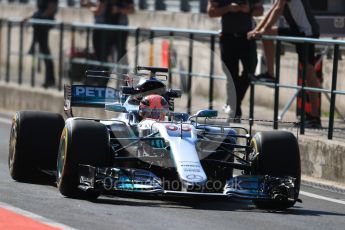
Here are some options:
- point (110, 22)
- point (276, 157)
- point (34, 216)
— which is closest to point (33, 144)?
point (276, 157)

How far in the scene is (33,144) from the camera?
1374 cm

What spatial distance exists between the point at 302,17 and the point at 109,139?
19.1 ft

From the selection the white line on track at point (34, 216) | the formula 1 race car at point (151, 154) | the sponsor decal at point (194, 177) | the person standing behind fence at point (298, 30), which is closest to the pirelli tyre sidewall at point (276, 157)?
the formula 1 race car at point (151, 154)

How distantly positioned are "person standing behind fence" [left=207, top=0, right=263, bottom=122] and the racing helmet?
4857 millimetres

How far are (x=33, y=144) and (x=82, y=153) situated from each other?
154cm

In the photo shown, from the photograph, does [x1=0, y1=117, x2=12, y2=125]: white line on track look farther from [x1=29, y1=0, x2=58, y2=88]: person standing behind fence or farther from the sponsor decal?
the sponsor decal

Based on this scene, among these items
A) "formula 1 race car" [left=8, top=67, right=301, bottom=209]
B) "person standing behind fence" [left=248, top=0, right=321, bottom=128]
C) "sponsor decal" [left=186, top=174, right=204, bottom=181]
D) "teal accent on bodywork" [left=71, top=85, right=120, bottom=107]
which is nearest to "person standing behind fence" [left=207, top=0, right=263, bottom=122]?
"person standing behind fence" [left=248, top=0, right=321, bottom=128]

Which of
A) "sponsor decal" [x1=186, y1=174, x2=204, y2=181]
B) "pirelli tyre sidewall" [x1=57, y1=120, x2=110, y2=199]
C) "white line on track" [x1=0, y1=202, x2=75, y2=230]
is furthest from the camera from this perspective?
"pirelli tyre sidewall" [x1=57, y1=120, x2=110, y2=199]

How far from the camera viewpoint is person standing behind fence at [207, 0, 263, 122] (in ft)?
60.0

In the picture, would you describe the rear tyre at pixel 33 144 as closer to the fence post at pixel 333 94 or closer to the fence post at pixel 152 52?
the fence post at pixel 333 94

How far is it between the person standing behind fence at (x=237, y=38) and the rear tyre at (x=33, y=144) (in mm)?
4812

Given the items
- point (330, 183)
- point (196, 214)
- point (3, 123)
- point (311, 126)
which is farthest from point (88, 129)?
point (3, 123)

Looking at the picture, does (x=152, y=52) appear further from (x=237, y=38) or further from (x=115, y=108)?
(x=115, y=108)

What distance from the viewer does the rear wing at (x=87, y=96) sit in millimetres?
14531
